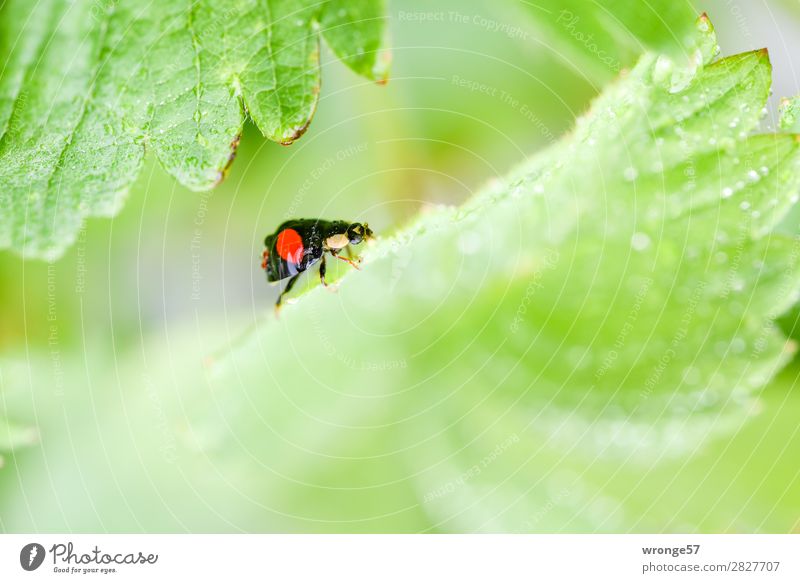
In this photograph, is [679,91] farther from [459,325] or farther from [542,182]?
[459,325]

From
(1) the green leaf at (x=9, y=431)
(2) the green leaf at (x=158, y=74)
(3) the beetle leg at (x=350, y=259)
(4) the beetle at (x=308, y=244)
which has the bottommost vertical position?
(1) the green leaf at (x=9, y=431)

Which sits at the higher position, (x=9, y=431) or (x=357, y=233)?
(x=357, y=233)

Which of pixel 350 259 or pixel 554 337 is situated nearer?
pixel 350 259
